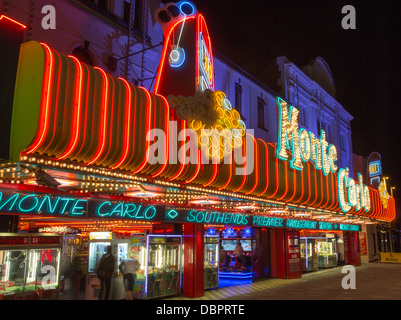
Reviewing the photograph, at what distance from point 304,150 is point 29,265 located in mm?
11233

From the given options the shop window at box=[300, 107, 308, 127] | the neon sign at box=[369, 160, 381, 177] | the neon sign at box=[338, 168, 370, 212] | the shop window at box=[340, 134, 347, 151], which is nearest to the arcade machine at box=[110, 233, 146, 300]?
the neon sign at box=[338, 168, 370, 212]

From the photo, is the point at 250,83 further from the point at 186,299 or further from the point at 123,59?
the point at 186,299

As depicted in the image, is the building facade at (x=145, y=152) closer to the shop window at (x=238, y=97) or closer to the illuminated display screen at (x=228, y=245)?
the shop window at (x=238, y=97)

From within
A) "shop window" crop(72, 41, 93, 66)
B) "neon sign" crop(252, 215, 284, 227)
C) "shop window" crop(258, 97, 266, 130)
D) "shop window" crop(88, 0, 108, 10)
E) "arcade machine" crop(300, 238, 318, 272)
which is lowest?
"arcade machine" crop(300, 238, 318, 272)

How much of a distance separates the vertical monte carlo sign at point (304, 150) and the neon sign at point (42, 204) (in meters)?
7.24

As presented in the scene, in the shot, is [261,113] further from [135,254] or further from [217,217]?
[135,254]

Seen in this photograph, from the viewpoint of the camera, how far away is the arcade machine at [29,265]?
962 cm

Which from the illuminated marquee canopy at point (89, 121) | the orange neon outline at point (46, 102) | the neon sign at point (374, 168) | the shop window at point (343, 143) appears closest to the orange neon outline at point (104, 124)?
the illuminated marquee canopy at point (89, 121)

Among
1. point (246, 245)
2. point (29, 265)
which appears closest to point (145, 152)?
point (29, 265)

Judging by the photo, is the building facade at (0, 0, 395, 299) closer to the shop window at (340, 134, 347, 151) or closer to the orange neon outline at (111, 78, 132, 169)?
the orange neon outline at (111, 78, 132, 169)

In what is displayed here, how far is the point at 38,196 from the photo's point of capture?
941 cm

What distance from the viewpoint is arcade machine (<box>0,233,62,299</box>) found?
9625mm

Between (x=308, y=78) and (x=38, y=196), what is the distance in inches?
817

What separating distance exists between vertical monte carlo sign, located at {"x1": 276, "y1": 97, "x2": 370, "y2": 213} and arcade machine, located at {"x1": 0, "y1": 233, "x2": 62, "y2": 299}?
811 cm
